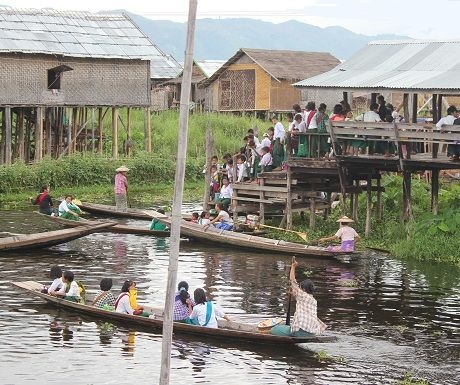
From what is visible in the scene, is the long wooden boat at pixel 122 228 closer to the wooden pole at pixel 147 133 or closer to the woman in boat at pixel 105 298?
the woman in boat at pixel 105 298

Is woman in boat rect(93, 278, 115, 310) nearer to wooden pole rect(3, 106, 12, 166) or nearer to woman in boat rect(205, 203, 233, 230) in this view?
woman in boat rect(205, 203, 233, 230)

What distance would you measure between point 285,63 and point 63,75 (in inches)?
791

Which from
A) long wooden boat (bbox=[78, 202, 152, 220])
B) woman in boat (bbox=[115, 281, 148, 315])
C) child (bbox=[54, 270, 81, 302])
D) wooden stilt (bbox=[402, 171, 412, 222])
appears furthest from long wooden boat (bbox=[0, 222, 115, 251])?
woman in boat (bbox=[115, 281, 148, 315])

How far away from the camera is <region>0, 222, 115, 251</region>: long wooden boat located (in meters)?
25.6

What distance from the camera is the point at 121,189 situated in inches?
1257

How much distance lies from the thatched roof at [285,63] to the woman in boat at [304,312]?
39322 millimetres

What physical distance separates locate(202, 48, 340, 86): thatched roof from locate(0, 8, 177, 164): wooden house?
1373 cm

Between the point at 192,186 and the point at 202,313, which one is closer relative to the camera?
the point at 202,313

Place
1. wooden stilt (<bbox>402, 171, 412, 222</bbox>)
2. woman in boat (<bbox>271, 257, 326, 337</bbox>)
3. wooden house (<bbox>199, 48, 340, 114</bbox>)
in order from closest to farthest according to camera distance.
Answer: woman in boat (<bbox>271, 257, 326, 337</bbox>) < wooden stilt (<bbox>402, 171, 412, 222</bbox>) < wooden house (<bbox>199, 48, 340, 114</bbox>)

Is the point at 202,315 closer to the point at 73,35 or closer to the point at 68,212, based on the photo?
the point at 68,212

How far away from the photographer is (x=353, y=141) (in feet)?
87.2

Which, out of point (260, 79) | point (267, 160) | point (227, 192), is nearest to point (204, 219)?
point (227, 192)

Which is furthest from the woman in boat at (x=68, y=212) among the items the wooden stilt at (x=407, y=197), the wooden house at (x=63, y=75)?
the wooden house at (x=63, y=75)

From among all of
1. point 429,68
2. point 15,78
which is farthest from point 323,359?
point 15,78
